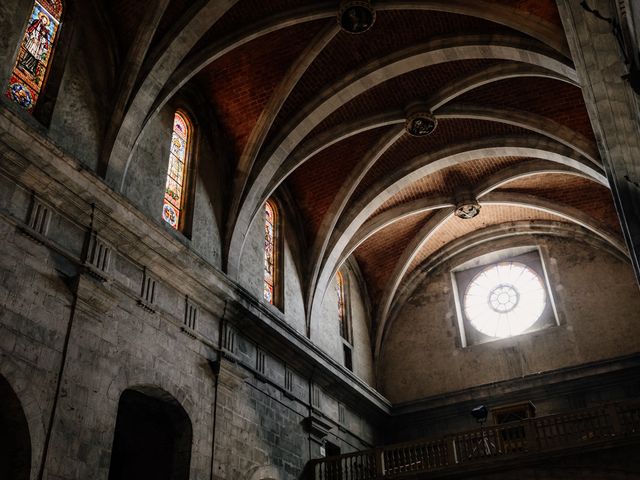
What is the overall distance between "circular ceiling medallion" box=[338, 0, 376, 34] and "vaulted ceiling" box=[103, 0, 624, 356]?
0.25 m

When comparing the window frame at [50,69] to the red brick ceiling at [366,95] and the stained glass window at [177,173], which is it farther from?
the stained glass window at [177,173]

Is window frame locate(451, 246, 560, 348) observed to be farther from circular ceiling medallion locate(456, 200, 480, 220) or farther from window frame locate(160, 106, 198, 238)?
window frame locate(160, 106, 198, 238)

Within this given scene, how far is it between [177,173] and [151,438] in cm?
483

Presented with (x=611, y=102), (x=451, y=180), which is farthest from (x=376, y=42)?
(x=611, y=102)

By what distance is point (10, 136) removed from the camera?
895 cm

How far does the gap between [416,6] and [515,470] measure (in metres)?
8.58

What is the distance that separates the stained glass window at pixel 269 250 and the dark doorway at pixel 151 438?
4060 millimetres

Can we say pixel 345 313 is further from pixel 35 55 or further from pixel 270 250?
pixel 35 55

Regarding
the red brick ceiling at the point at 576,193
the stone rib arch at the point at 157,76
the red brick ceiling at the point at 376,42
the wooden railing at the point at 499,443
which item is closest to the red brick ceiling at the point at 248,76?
the red brick ceiling at the point at 376,42

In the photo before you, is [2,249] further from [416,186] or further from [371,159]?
[416,186]

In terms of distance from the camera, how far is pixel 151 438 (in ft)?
38.4

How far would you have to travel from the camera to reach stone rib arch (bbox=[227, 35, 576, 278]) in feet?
41.1

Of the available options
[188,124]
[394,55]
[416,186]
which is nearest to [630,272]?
[416,186]

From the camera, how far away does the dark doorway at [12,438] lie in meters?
8.18
